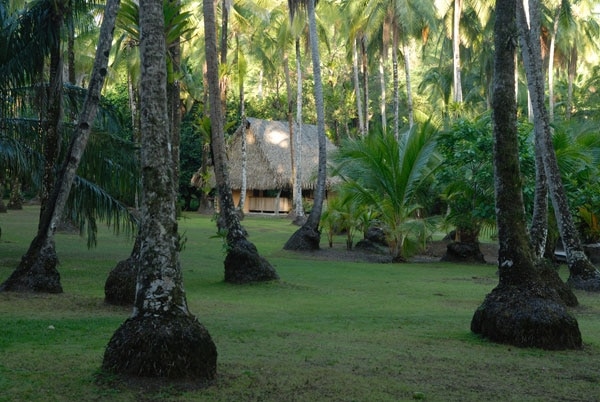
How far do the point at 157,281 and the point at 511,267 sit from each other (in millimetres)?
4359

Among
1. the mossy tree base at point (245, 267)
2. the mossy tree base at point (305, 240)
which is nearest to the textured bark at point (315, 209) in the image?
the mossy tree base at point (305, 240)

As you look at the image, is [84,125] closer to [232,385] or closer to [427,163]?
[232,385]

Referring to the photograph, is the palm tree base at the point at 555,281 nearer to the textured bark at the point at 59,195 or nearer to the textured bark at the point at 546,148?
the textured bark at the point at 546,148

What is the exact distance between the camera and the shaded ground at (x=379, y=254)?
68.4ft

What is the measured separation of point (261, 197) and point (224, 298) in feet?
108

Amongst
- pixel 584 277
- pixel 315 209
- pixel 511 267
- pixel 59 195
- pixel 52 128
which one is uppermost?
pixel 52 128

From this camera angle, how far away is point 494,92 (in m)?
8.94

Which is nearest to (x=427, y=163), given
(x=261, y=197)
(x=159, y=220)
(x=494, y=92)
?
(x=494, y=92)

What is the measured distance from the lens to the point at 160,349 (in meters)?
5.64

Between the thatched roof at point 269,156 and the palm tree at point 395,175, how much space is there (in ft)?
66.5

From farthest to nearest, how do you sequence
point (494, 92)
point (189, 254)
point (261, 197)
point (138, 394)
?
point (261, 197)
point (189, 254)
point (494, 92)
point (138, 394)

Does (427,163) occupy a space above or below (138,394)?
above

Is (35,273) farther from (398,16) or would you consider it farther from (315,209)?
(398,16)

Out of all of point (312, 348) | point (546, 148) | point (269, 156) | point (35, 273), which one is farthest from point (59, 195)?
point (269, 156)
